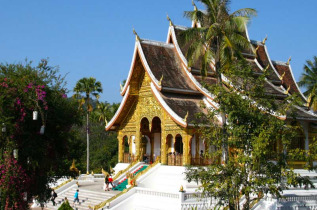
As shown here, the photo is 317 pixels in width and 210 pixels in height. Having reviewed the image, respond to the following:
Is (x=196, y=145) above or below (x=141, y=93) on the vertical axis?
below

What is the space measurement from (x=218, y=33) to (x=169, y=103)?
5.95 m

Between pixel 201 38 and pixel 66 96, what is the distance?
5451 mm

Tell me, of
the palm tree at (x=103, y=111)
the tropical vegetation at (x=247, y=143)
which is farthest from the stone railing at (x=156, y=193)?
the palm tree at (x=103, y=111)

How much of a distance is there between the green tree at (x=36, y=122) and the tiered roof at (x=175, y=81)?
23.0ft

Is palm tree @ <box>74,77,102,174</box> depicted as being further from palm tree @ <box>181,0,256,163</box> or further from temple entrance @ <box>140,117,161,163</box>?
palm tree @ <box>181,0,256,163</box>

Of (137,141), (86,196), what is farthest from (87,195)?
(137,141)

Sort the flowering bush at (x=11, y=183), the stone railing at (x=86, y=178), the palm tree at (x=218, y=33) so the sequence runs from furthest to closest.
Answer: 1. the stone railing at (x=86, y=178)
2. the palm tree at (x=218, y=33)
3. the flowering bush at (x=11, y=183)

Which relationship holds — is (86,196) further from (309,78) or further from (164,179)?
(309,78)

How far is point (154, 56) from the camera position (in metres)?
23.5

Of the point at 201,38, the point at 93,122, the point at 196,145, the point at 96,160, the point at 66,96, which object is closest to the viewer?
the point at 66,96

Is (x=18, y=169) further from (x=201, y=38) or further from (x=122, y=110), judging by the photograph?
(x=122, y=110)

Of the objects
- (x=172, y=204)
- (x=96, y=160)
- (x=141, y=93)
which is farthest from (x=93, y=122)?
(x=172, y=204)

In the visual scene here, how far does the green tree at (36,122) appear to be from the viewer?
12.6m

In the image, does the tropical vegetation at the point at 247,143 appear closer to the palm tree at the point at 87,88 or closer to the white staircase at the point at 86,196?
the white staircase at the point at 86,196
